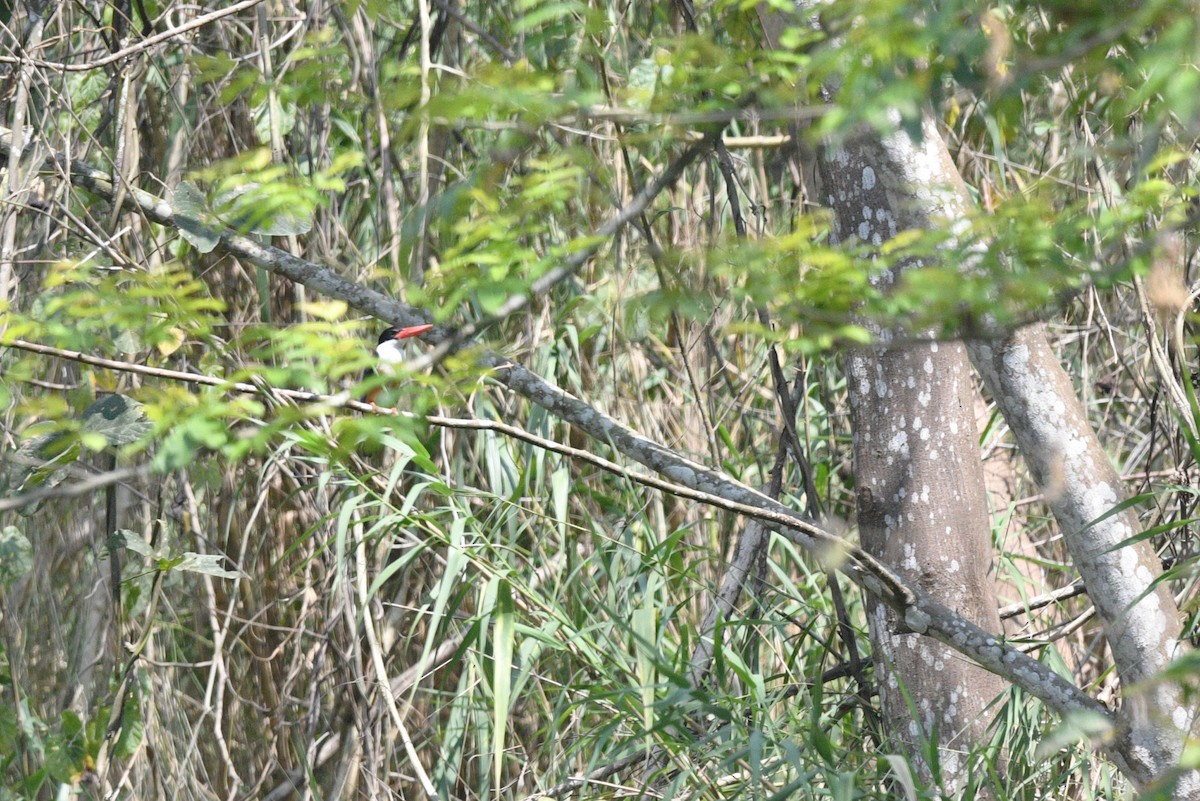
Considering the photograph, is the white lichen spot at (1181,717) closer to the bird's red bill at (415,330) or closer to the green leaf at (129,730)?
the bird's red bill at (415,330)

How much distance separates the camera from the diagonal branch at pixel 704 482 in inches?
69.7

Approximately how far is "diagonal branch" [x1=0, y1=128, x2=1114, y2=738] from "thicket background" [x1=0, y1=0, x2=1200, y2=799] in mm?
111

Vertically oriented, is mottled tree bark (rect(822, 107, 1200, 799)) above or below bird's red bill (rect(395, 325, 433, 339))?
below

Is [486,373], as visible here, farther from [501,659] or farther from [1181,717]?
[1181,717]

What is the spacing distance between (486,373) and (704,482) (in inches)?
22.7

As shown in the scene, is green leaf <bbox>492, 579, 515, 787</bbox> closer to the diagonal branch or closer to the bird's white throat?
the diagonal branch

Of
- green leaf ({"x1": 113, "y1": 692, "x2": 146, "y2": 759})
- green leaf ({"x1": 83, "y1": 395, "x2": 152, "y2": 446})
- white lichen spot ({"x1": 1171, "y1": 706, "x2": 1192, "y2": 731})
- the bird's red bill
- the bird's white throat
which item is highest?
the bird's white throat

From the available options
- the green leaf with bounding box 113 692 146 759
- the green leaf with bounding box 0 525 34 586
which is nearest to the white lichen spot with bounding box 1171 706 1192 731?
the green leaf with bounding box 113 692 146 759

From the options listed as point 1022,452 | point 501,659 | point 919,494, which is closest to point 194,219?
point 501,659

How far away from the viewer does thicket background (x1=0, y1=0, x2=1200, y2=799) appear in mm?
1520

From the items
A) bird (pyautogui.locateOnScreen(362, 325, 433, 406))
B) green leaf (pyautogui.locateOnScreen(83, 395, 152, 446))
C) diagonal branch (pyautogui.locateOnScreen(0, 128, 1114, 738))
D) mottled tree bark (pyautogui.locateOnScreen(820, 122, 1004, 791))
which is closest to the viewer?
bird (pyautogui.locateOnScreen(362, 325, 433, 406))

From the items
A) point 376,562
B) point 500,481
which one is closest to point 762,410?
point 500,481

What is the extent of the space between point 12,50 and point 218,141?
672 millimetres

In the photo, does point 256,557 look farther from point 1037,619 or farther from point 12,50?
point 1037,619
